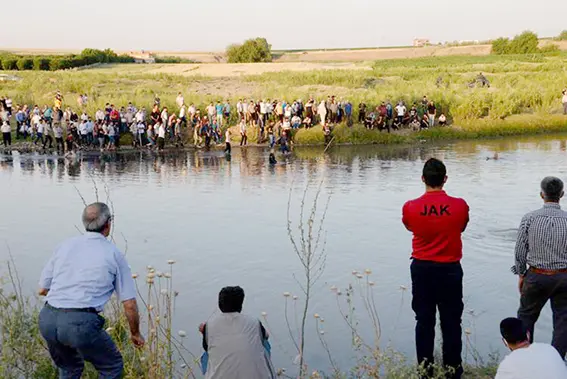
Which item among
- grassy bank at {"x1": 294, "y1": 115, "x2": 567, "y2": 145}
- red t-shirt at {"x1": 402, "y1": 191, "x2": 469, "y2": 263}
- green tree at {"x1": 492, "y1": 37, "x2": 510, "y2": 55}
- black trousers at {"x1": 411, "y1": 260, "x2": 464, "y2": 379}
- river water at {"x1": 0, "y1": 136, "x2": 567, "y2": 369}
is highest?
green tree at {"x1": 492, "y1": 37, "x2": 510, "y2": 55}

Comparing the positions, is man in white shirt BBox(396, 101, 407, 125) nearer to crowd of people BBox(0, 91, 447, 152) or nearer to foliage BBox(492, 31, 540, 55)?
crowd of people BBox(0, 91, 447, 152)

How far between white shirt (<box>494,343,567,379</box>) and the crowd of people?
27.9 metres

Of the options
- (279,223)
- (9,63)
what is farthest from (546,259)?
(9,63)

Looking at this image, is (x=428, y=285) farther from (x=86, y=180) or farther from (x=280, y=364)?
(x=86, y=180)

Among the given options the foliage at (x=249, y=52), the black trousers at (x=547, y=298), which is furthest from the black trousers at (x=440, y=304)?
the foliage at (x=249, y=52)

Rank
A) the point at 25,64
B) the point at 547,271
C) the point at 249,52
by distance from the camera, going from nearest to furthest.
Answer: the point at 547,271
the point at 25,64
the point at 249,52

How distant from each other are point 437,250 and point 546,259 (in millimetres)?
991

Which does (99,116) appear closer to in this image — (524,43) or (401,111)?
(401,111)

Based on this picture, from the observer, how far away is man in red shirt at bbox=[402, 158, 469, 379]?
21.6 feet

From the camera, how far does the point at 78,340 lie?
5.52 metres

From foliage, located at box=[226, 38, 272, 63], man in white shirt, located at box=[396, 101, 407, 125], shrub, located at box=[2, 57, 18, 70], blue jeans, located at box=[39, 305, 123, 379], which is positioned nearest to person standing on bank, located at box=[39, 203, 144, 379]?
blue jeans, located at box=[39, 305, 123, 379]

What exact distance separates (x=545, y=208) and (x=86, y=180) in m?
19.6

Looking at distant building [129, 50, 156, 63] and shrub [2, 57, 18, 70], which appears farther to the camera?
distant building [129, 50, 156, 63]

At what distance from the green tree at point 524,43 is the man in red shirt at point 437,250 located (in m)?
107
